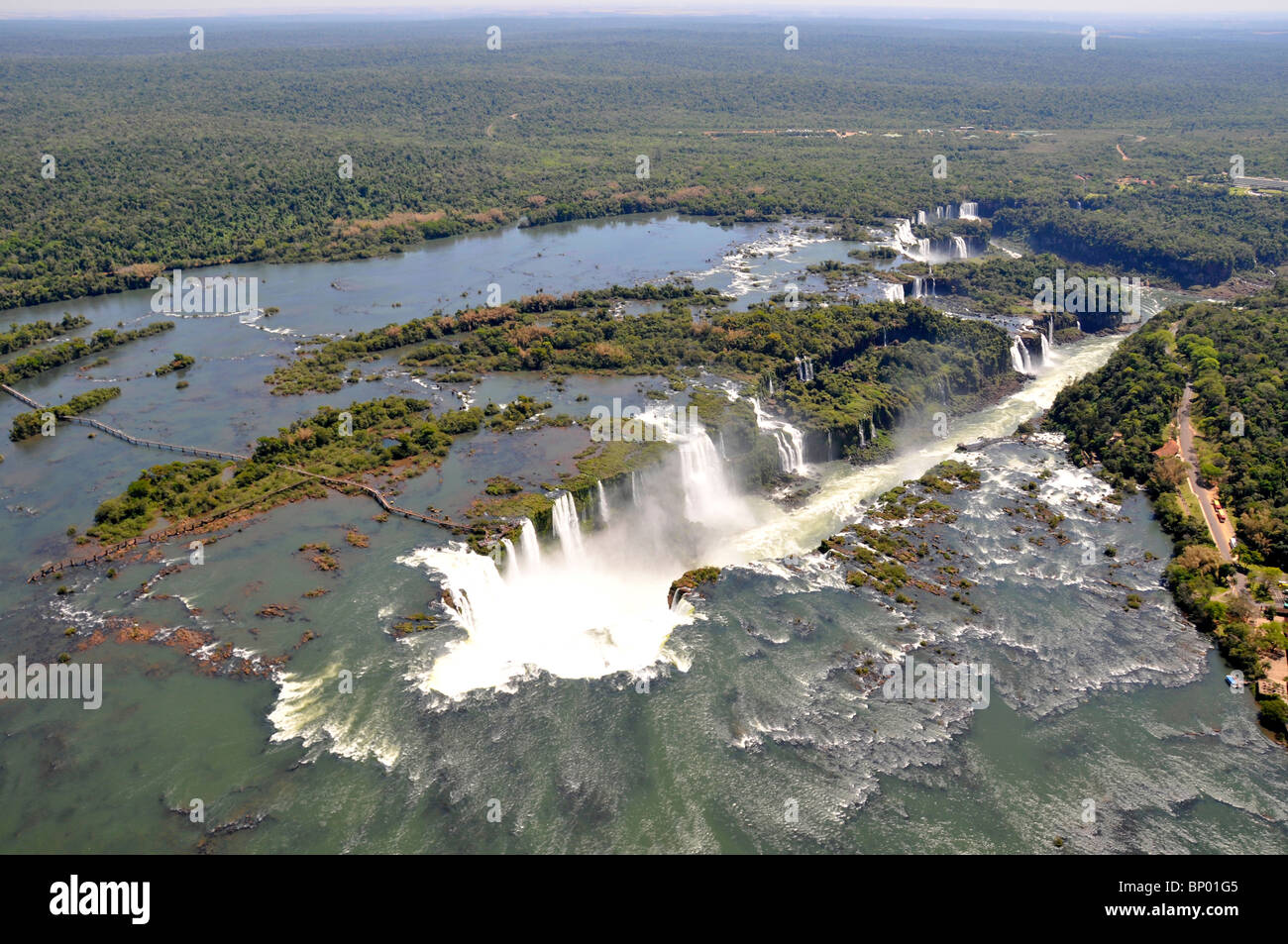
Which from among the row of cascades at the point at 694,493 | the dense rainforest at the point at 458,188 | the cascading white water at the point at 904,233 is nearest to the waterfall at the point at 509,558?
the row of cascades at the point at 694,493

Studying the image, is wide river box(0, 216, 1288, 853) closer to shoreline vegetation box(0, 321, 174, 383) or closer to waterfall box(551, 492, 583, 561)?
waterfall box(551, 492, 583, 561)

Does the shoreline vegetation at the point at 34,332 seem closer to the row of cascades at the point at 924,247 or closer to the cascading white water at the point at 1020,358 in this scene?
the cascading white water at the point at 1020,358

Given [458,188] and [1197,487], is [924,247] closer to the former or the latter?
[1197,487]

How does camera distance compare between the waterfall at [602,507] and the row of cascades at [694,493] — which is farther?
the waterfall at [602,507]

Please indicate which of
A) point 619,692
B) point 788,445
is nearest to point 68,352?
point 788,445

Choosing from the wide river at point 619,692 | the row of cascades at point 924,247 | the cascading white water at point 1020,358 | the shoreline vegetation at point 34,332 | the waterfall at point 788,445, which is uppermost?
the row of cascades at point 924,247

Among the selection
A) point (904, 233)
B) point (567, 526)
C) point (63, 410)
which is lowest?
point (567, 526)
